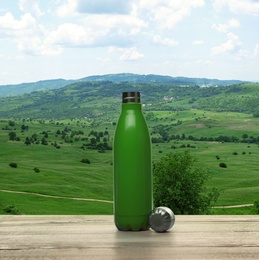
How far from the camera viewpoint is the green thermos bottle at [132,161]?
427cm

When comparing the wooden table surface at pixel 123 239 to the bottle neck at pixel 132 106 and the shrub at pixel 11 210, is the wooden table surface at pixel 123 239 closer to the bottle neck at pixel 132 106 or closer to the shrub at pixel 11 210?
the bottle neck at pixel 132 106

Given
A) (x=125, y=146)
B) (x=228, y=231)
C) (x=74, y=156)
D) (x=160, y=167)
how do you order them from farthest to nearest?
(x=74, y=156) < (x=160, y=167) < (x=228, y=231) < (x=125, y=146)

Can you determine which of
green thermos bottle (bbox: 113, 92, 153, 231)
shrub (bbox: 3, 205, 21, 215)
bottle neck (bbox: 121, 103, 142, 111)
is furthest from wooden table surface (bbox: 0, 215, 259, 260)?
shrub (bbox: 3, 205, 21, 215)

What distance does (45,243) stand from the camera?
13.5 ft

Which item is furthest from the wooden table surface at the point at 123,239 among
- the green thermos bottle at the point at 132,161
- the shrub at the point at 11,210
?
the shrub at the point at 11,210

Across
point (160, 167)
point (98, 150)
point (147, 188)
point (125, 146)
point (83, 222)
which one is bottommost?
point (98, 150)

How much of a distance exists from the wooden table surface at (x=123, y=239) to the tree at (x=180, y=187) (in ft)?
174

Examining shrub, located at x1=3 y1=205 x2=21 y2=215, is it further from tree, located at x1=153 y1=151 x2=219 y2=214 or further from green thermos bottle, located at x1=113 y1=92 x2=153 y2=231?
green thermos bottle, located at x1=113 y1=92 x2=153 y2=231

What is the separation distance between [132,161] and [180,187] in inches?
2180

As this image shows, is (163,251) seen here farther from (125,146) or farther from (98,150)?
(98,150)

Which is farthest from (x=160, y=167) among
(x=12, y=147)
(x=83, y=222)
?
(x=12, y=147)

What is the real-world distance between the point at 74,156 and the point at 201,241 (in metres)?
134

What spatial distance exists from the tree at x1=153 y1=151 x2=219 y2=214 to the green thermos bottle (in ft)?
177

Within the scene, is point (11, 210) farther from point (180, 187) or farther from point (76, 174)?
point (76, 174)
